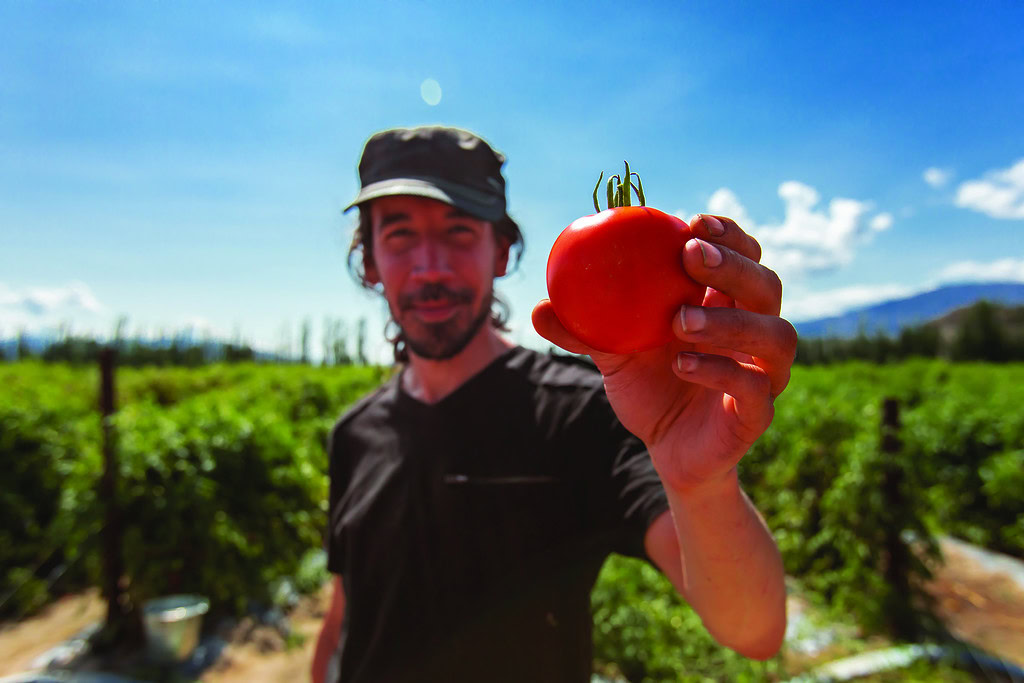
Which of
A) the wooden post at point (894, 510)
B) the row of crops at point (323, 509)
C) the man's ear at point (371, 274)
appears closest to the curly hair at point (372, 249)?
the man's ear at point (371, 274)

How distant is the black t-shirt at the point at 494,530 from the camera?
1595 millimetres

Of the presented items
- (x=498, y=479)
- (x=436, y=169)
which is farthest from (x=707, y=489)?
(x=436, y=169)

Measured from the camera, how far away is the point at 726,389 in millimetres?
819

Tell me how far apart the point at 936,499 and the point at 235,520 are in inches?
297

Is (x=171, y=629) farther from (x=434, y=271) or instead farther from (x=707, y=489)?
(x=707, y=489)

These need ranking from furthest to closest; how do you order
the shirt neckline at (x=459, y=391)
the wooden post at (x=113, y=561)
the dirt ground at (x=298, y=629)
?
the wooden post at (x=113, y=561) < the dirt ground at (x=298, y=629) < the shirt neckline at (x=459, y=391)

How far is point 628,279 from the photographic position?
3.11ft

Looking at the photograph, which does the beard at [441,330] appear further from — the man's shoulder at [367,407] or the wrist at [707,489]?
the wrist at [707,489]

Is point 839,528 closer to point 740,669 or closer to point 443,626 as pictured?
point 740,669

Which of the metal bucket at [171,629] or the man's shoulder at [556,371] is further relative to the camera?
the metal bucket at [171,629]

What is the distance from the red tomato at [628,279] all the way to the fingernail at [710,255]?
13 cm

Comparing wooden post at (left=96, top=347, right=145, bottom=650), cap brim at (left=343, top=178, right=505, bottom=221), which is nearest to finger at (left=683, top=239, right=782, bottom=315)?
cap brim at (left=343, top=178, right=505, bottom=221)

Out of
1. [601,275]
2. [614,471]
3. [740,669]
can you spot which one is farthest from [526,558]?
[740,669]

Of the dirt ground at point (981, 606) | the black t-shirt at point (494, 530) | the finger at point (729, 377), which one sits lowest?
the dirt ground at point (981, 606)
